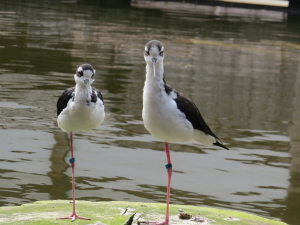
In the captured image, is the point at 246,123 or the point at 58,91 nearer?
the point at 246,123

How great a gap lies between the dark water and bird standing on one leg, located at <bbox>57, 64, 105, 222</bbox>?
1.83 meters

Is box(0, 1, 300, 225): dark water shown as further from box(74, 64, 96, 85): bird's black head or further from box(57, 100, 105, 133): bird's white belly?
box(74, 64, 96, 85): bird's black head

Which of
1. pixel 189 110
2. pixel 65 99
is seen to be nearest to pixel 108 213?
pixel 65 99

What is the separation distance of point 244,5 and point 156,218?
35.8 meters

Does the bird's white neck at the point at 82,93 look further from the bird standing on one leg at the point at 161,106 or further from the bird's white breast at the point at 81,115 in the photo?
the bird standing on one leg at the point at 161,106

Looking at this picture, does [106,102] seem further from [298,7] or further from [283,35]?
[298,7]

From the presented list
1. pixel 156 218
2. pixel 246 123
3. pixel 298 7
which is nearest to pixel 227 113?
pixel 246 123

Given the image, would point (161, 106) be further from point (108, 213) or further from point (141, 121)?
point (141, 121)

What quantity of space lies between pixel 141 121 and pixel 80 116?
5.20m

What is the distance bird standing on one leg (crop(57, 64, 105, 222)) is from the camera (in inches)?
226

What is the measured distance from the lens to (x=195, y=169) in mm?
8875

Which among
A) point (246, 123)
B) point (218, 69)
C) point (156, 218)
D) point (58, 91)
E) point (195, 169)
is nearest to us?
point (156, 218)

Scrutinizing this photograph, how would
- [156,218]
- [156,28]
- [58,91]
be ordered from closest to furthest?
[156,218] → [58,91] → [156,28]

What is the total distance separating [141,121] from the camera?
36.2ft
